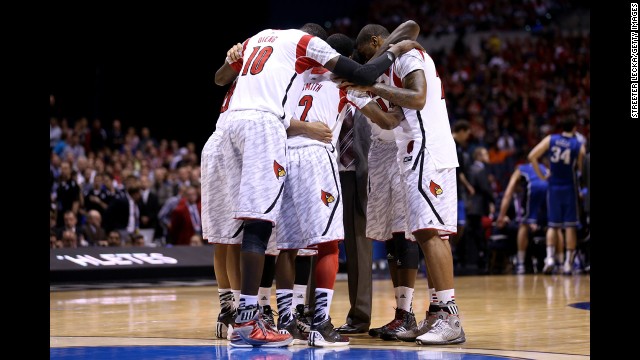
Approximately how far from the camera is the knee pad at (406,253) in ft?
20.9

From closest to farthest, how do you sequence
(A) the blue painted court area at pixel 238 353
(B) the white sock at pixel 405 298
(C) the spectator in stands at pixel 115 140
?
(A) the blue painted court area at pixel 238 353
(B) the white sock at pixel 405 298
(C) the spectator in stands at pixel 115 140

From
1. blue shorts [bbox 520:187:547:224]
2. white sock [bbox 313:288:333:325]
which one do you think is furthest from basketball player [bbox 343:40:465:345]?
blue shorts [bbox 520:187:547:224]

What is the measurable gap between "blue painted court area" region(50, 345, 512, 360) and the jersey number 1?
1.64m

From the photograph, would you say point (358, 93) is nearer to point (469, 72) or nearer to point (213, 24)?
point (213, 24)

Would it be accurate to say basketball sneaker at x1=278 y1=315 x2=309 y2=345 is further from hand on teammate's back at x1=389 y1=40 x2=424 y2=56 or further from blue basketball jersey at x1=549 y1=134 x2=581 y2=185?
blue basketball jersey at x1=549 y1=134 x2=581 y2=185

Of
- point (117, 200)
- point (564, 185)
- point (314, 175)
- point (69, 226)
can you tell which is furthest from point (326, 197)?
point (117, 200)

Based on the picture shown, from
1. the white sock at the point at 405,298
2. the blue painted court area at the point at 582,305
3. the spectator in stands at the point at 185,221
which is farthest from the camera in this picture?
the spectator in stands at the point at 185,221

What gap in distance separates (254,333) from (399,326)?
114 cm

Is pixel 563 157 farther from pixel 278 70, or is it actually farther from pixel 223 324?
pixel 278 70

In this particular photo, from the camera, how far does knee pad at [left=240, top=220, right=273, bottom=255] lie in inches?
218

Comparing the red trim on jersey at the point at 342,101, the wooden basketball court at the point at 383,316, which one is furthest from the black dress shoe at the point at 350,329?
the red trim on jersey at the point at 342,101

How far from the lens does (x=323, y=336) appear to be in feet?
18.6

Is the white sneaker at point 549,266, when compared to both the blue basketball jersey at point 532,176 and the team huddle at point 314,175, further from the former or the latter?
the team huddle at point 314,175

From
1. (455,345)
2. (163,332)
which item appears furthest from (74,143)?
(455,345)
